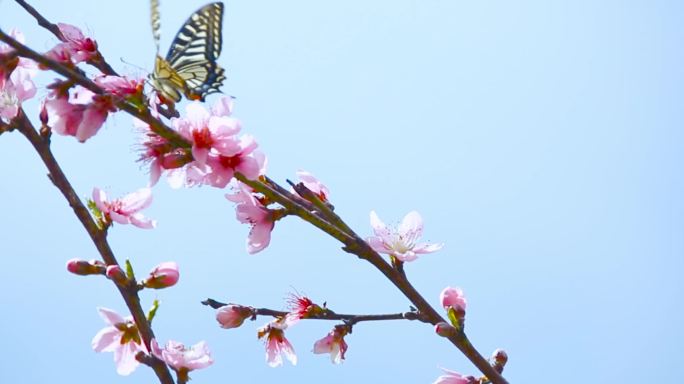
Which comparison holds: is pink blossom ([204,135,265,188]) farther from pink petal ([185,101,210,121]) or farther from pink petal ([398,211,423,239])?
pink petal ([398,211,423,239])

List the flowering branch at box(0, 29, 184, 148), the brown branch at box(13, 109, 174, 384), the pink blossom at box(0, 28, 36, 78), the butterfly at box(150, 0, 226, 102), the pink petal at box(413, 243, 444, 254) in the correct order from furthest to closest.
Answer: the butterfly at box(150, 0, 226, 102) < the pink petal at box(413, 243, 444, 254) < the brown branch at box(13, 109, 174, 384) < the pink blossom at box(0, 28, 36, 78) < the flowering branch at box(0, 29, 184, 148)

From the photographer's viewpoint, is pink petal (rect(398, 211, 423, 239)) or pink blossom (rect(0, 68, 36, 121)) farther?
pink petal (rect(398, 211, 423, 239))

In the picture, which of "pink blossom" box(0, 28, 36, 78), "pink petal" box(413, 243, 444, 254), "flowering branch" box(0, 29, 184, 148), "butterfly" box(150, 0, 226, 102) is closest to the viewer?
"flowering branch" box(0, 29, 184, 148)

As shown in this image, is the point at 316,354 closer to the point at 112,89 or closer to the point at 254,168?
the point at 254,168

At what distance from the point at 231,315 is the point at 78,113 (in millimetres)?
899

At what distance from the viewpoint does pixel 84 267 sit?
2.12m

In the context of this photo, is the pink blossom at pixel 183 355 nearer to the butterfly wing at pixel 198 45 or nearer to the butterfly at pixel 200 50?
the butterfly at pixel 200 50

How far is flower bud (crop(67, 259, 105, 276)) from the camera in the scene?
6.93ft

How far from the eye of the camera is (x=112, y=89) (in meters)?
2.12

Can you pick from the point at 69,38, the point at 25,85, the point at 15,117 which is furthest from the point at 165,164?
the point at 69,38

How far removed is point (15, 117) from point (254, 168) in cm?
68

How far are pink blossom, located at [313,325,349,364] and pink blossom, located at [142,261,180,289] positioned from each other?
2.12 feet

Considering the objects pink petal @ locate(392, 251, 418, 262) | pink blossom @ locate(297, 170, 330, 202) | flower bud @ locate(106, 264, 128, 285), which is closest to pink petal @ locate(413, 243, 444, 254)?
pink petal @ locate(392, 251, 418, 262)

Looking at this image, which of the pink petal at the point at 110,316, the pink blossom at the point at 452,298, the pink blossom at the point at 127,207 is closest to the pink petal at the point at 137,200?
the pink blossom at the point at 127,207
